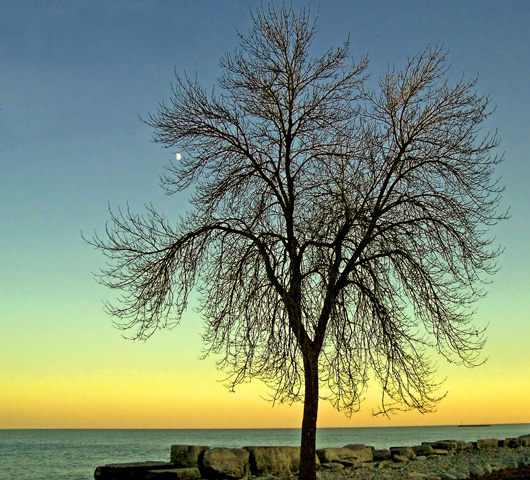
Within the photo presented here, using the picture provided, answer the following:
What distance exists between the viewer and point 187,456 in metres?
17.2

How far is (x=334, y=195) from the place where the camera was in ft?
43.5

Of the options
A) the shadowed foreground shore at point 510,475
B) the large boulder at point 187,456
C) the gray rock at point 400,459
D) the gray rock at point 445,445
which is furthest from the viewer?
the gray rock at point 445,445

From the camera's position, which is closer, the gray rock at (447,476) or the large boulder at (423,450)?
the gray rock at (447,476)

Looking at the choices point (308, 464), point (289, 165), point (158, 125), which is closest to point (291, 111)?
point (289, 165)

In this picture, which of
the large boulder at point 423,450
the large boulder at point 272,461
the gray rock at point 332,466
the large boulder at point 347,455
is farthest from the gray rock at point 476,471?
the large boulder at point 423,450

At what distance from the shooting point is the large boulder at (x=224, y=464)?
53.6ft

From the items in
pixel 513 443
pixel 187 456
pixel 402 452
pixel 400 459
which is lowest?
pixel 187 456

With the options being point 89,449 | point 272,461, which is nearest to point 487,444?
point 272,461

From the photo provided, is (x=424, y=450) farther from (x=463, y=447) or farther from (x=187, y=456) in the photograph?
(x=187, y=456)

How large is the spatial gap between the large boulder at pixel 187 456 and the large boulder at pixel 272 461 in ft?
4.95

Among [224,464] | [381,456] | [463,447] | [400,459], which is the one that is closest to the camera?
[224,464]

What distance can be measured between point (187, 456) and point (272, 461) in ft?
8.02

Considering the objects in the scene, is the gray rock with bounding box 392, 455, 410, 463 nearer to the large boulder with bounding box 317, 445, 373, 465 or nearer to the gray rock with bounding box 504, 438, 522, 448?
the large boulder with bounding box 317, 445, 373, 465

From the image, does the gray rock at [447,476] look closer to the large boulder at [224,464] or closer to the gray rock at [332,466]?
the gray rock at [332,466]
